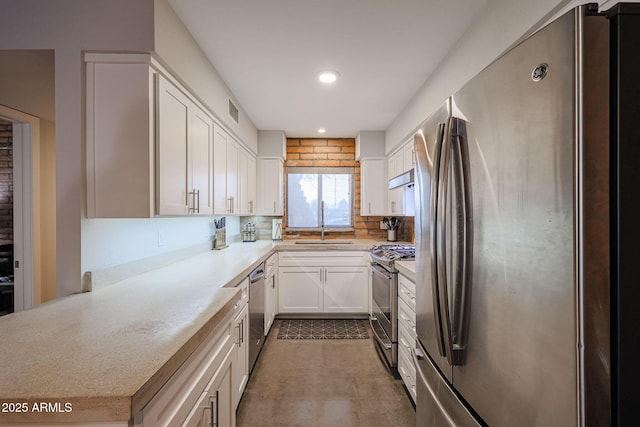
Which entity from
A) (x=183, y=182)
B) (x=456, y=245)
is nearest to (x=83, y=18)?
(x=183, y=182)

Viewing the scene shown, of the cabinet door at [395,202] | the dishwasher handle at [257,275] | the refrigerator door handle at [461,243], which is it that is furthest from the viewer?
the cabinet door at [395,202]

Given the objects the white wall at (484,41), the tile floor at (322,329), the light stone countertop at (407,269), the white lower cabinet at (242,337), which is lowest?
the tile floor at (322,329)

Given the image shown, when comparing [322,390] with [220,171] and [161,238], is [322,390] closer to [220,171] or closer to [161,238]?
[161,238]

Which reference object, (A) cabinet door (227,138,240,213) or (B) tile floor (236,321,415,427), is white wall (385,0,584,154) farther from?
(B) tile floor (236,321,415,427)

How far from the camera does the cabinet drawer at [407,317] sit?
1.97m

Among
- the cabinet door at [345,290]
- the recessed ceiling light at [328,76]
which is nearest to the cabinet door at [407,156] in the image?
the recessed ceiling light at [328,76]

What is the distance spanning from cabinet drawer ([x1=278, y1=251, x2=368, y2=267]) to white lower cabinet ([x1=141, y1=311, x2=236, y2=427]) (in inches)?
85.0

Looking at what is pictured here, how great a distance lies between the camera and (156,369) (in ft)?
2.39

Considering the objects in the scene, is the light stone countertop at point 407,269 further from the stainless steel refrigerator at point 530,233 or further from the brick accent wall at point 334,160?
Answer: the brick accent wall at point 334,160

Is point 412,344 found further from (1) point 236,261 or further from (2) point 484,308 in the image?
(1) point 236,261

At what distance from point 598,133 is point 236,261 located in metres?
2.20

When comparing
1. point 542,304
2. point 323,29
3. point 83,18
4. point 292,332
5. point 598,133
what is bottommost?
point 292,332

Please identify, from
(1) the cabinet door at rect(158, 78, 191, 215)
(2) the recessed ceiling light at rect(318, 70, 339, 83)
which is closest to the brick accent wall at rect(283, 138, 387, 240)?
(2) the recessed ceiling light at rect(318, 70, 339, 83)

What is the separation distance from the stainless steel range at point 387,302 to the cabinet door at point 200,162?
1554 millimetres
